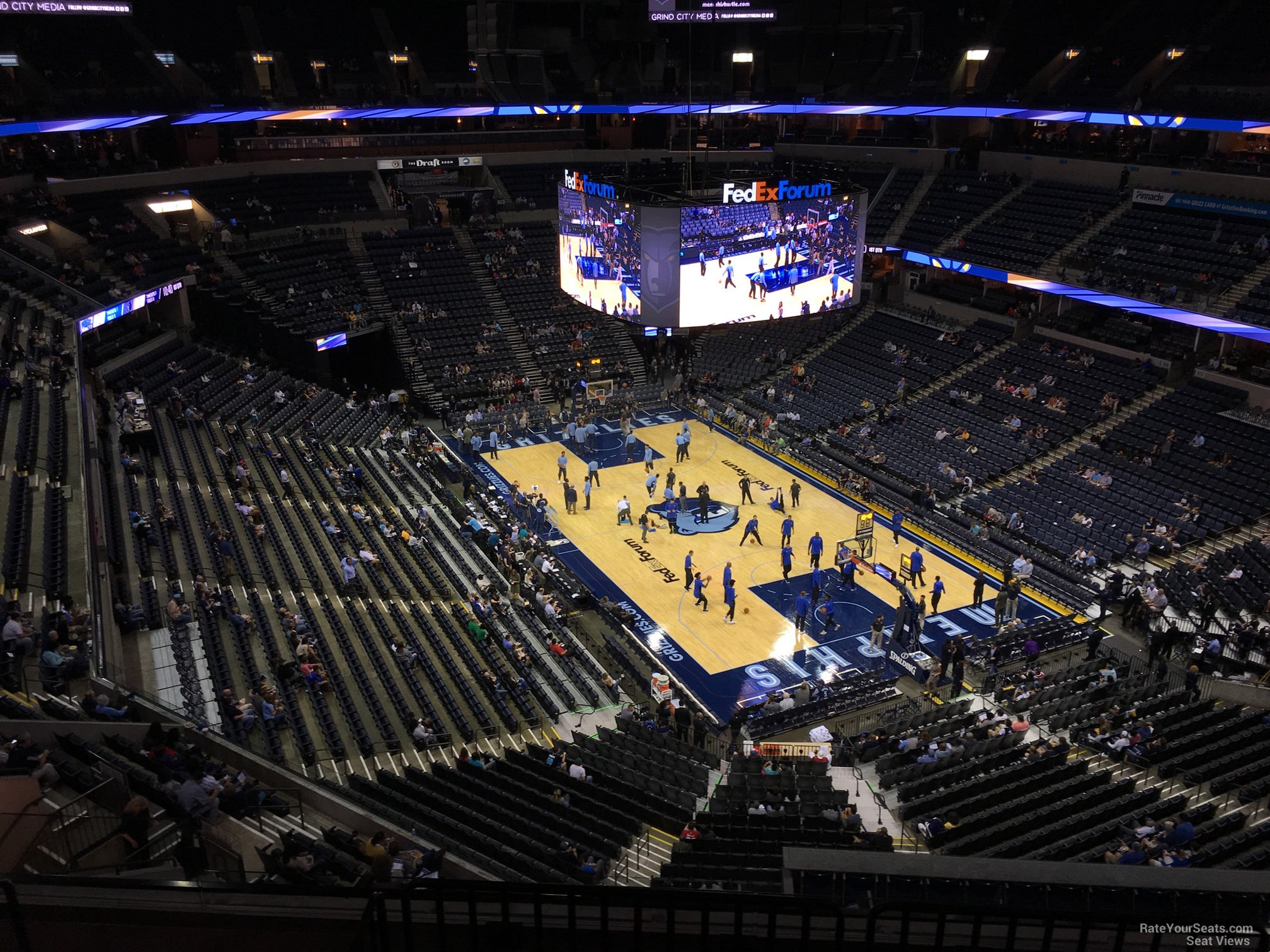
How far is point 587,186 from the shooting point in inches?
880

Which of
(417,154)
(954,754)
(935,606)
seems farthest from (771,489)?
(417,154)

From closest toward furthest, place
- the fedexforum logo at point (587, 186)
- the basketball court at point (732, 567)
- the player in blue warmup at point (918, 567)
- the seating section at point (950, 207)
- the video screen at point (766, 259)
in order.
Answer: the video screen at point (766, 259) → the basketball court at point (732, 567) → the fedexforum logo at point (587, 186) → the player in blue warmup at point (918, 567) → the seating section at point (950, 207)

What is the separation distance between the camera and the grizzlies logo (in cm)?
2745

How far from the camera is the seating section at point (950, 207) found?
128ft

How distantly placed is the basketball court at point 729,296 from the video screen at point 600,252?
1254mm

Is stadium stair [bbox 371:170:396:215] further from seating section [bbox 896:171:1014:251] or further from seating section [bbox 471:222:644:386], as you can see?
seating section [bbox 896:171:1014:251]

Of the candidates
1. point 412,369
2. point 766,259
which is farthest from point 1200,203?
point 412,369

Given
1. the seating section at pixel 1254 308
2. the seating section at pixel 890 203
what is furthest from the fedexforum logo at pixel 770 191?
the seating section at pixel 890 203

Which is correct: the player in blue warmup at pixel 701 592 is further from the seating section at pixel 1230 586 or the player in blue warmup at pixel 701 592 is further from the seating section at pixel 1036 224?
the seating section at pixel 1036 224

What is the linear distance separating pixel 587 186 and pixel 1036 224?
22.0 m

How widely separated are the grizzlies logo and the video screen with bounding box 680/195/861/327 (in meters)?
7.54

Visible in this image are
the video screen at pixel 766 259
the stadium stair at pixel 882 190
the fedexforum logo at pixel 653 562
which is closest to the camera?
the video screen at pixel 766 259

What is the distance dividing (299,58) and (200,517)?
31651mm

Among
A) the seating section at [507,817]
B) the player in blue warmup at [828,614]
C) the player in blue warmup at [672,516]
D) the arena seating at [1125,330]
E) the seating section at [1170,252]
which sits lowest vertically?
the player in blue warmup at [828,614]
